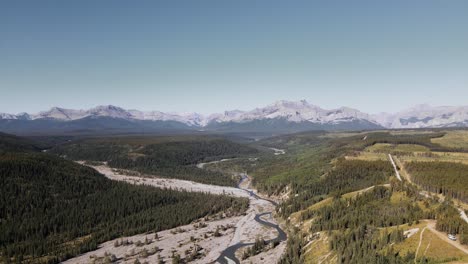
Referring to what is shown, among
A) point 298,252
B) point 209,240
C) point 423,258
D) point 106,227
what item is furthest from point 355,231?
point 106,227

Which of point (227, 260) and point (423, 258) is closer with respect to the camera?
point (423, 258)

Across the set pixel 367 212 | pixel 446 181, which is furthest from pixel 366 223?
pixel 446 181

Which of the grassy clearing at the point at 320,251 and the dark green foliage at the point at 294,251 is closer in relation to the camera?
the grassy clearing at the point at 320,251

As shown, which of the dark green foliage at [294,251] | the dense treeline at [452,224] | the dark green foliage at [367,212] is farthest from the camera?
the dark green foliage at [367,212]

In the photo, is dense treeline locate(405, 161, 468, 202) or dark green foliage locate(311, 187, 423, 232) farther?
dense treeline locate(405, 161, 468, 202)

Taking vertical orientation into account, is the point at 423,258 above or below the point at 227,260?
above

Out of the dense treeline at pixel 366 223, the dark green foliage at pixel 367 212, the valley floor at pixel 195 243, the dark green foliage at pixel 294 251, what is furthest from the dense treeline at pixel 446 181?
the valley floor at pixel 195 243

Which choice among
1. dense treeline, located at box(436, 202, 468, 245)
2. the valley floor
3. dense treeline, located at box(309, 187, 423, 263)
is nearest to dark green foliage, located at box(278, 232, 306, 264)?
the valley floor

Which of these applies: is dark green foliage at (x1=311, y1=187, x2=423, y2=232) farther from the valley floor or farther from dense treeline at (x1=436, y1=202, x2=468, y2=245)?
the valley floor

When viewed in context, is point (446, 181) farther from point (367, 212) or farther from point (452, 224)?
point (452, 224)

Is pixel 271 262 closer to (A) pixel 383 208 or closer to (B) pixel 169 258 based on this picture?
(B) pixel 169 258

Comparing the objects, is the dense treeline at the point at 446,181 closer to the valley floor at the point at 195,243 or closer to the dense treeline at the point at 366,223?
the dense treeline at the point at 366,223
